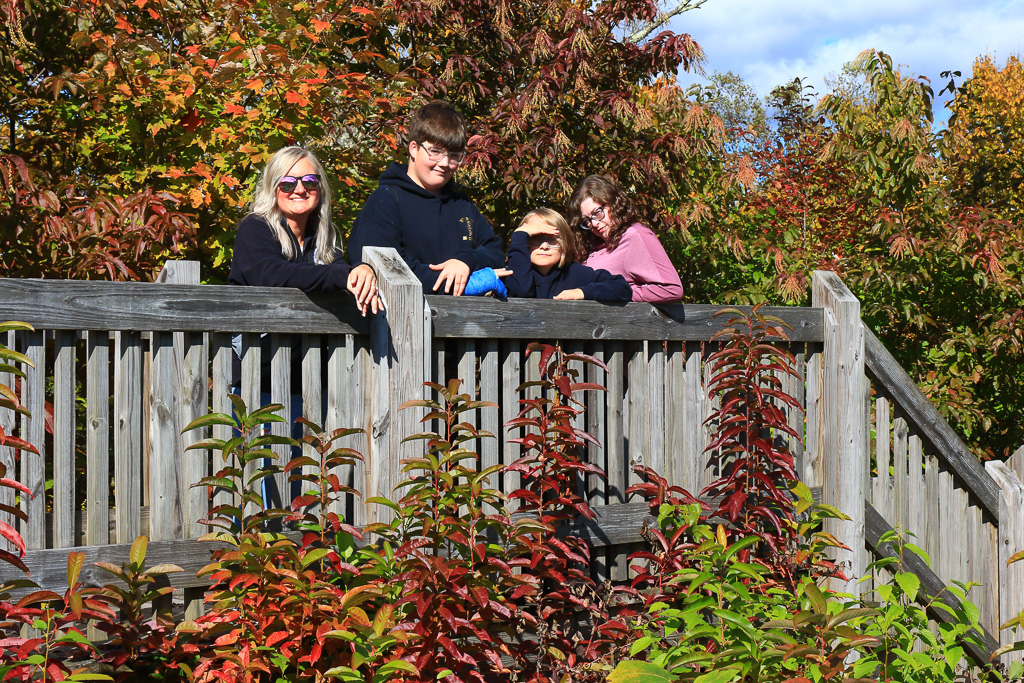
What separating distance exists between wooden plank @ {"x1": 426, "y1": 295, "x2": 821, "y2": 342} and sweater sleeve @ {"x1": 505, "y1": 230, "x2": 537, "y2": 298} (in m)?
0.46

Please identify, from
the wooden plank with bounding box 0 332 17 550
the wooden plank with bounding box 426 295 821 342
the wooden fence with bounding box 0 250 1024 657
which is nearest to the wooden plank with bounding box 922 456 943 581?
the wooden fence with bounding box 0 250 1024 657

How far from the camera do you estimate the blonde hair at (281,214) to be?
3188 mm

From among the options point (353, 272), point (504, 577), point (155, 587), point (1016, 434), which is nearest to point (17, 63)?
point (353, 272)

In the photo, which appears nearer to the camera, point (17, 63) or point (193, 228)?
point (193, 228)

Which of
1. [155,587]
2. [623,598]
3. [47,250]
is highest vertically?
[47,250]

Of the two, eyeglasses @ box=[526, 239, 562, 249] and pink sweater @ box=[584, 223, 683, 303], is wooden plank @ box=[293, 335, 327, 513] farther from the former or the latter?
pink sweater @ box=[584, 223, 683, 303]

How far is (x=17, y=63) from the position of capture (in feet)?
14.6

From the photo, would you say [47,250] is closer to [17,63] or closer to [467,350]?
[17,63]

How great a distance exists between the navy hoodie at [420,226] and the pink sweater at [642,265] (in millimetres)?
Result: 611

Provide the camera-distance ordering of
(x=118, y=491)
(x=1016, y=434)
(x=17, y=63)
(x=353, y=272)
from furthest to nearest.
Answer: (x=1016, y=434) → (x=17, y=63) → (x=353, y=272) → (x=118, y=491)

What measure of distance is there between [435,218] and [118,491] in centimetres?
167

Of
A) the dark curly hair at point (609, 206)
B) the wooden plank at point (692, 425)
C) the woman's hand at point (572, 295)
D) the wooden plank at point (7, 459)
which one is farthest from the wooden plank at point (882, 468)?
the wooden plank at point (7, 459)

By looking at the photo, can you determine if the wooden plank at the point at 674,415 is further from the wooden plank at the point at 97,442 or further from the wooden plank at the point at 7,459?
the wooden plank at the point at 7,459

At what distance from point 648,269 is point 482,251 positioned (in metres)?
0.79
